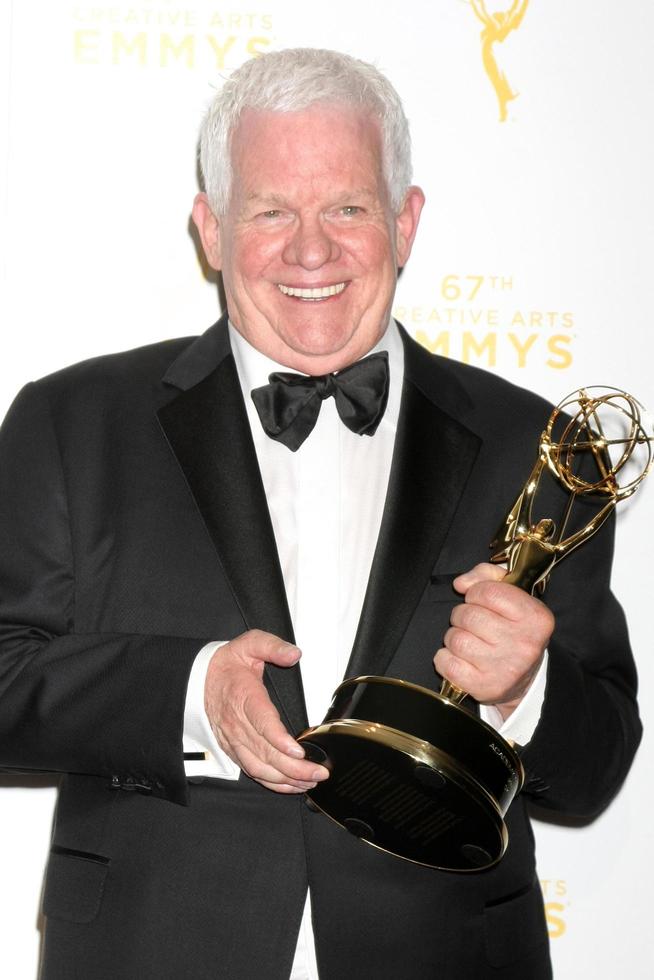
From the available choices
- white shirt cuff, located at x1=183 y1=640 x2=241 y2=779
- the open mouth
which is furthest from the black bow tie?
white shirt cuff, located at x1=183 y1=640 x2=241 y2=779

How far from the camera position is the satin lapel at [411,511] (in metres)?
1.65

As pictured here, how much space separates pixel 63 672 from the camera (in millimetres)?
1623

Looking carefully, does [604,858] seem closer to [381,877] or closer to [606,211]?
[381,877]

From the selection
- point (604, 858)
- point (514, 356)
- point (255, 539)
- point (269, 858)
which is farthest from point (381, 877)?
point (514, 356)

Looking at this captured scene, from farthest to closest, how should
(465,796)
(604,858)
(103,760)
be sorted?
(604,858) < (103,760) < (465,796)

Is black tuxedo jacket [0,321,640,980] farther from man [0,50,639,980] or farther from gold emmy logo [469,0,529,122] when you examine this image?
gold emmy logo [469,0,529,122]

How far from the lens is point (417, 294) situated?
7.82 feet

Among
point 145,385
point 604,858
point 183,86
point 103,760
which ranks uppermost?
point 183,86

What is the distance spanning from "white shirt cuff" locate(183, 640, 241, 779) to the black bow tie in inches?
14.6

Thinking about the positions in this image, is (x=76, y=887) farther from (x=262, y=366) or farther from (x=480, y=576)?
(x=262, y=366)

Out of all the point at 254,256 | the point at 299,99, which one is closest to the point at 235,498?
the point at 254,256

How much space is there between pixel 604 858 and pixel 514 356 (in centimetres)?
99

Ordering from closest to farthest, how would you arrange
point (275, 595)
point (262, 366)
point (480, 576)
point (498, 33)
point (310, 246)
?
point (480, 576), point (275, 595), point (310, 246), point (262, 366), point (498, 33)

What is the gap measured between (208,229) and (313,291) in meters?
0.25
